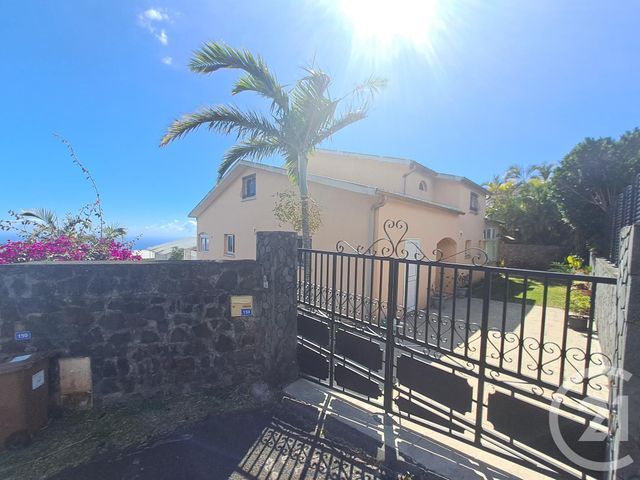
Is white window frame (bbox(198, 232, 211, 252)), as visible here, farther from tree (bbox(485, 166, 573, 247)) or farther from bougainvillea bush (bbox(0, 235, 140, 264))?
tree (bbox(485, 166, 573, 247))

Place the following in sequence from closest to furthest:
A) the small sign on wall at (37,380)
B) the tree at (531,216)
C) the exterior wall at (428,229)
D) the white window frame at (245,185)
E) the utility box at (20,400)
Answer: the utility box at (20,400) < the small sign on wall at (37,380) < the exterior wall at (428,229) < the white window frame at (245,185) < the tree at (531,216)

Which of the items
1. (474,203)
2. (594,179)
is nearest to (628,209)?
(474,203)

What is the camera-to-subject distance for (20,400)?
122 inches

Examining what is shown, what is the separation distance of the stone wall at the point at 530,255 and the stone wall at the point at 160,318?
2167 cm

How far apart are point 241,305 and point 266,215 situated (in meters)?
8.10

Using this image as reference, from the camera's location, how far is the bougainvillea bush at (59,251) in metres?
5.35

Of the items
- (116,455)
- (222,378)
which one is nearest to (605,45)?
(222,378)

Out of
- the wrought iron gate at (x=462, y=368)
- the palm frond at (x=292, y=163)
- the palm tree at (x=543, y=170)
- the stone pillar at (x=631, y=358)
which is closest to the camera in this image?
the stone pillar at (x=631, y=358)

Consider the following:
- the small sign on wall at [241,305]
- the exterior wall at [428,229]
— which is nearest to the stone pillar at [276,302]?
the small sign on wall at [241,305]

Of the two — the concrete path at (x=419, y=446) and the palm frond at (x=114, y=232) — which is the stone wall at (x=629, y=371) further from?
the palm frond at (x=114, y=232)

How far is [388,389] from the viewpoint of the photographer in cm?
354

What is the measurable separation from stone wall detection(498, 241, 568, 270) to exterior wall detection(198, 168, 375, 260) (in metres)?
17.2

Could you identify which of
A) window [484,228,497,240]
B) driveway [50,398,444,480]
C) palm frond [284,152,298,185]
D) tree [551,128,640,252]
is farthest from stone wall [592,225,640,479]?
window [484,228,497,240]

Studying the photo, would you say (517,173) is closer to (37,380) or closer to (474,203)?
(474,203)
